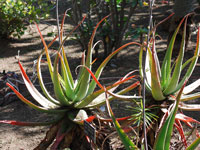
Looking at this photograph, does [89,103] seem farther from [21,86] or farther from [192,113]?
[21,86]

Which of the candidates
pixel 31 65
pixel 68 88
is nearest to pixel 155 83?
pixel 68 88

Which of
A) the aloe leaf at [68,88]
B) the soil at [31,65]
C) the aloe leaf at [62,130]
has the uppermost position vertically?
the aloe leaf at [68,88]

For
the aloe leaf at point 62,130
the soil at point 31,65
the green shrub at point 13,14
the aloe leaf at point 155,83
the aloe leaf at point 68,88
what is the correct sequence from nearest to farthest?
the aloe leaf at point 155,83
the aloe leaf at point 62,130
the aloe leaf at point 68,88
the soil at point 31,65
the green shrub at point 13,14

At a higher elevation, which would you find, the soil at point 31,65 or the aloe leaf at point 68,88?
the aloe leaf at point 68,88

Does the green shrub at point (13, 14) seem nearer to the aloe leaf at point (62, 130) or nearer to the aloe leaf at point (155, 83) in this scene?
the aloe leaf at point (62, 130)

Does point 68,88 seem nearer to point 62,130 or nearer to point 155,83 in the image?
point 62,130

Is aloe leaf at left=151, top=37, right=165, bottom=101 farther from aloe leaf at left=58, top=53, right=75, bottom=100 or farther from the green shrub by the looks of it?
the green shrub

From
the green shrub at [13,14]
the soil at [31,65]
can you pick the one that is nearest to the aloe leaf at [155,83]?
the soil at [31,65]

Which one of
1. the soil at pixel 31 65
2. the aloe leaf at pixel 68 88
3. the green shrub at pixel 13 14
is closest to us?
the aloe leaf at pixel 68 88

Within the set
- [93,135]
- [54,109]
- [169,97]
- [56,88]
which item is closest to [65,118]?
[54,109]

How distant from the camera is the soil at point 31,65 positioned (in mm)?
3088

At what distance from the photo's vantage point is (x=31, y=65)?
17.4ft

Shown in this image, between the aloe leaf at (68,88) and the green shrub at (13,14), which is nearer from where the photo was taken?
the aloe leaf at (68,88)

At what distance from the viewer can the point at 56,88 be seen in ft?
6.89
